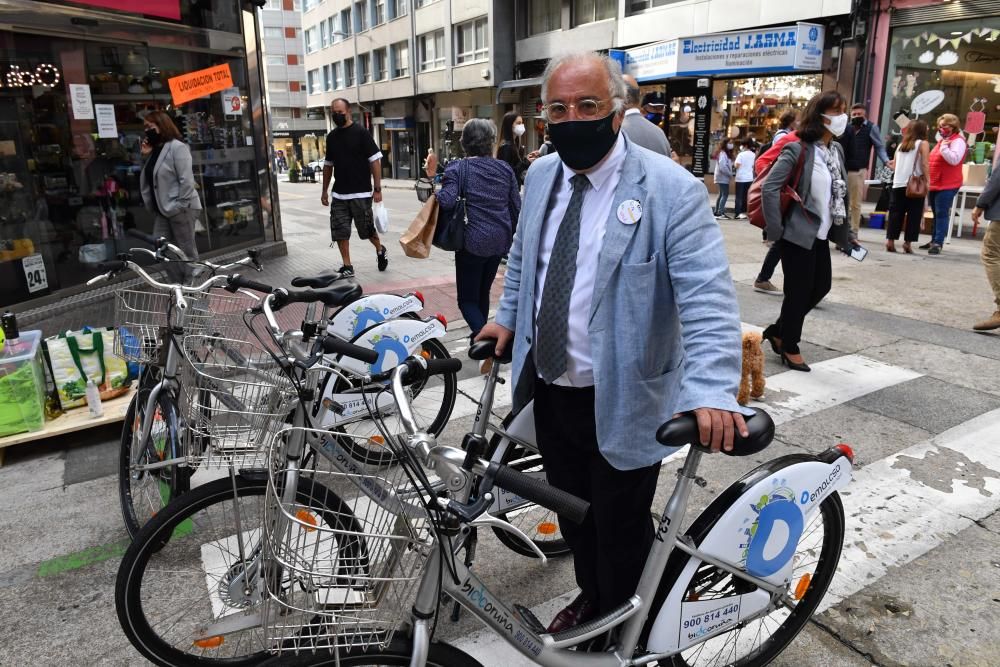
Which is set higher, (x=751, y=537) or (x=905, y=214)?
(x=905, y=214)

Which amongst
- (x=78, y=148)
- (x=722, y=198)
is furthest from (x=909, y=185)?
(x=78, y=148)

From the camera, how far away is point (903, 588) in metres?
2.94

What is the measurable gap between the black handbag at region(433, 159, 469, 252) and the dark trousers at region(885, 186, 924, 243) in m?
8.23

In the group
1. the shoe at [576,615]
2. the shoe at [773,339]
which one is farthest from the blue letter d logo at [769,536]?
the shoe at [773,339]

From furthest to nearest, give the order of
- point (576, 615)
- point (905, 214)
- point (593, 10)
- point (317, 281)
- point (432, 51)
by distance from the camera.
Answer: point (432, 51), point (593, 10), point (905, 214), point (317, 281), point (576, 615)

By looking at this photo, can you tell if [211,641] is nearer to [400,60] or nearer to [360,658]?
[360,658]

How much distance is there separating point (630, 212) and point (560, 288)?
314 millimetres

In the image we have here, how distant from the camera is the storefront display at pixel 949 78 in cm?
1324

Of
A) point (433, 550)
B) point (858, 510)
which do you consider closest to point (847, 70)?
point (858, 510)

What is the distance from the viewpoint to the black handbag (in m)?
4.79

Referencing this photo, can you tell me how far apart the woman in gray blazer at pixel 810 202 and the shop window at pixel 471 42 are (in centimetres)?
2613

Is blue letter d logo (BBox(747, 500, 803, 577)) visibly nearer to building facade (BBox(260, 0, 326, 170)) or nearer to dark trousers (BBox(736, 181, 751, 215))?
dark trousers (BBox(736, 181, 751, 215))

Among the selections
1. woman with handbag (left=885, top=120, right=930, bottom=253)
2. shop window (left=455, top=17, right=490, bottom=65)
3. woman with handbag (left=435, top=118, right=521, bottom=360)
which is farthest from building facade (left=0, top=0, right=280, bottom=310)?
shop window (left=455, top=17, right=490, bottom=65)

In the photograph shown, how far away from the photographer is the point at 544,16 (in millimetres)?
27547
